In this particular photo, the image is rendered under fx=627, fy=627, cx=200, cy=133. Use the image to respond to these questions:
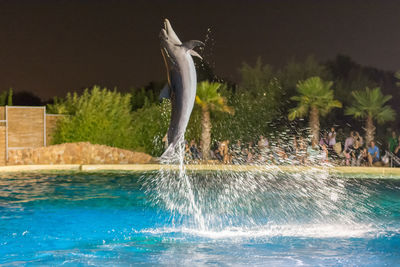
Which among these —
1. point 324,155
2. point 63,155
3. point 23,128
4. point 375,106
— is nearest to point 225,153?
point 324,155

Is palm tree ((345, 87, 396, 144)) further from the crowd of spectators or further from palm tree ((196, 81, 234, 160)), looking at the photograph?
palm tree ((196, 81, 234, 160))

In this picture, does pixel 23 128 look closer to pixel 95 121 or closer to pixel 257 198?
pixel 95 121

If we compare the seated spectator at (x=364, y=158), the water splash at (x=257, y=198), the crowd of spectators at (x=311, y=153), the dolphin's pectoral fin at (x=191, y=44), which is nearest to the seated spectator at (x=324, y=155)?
the crowd of spectators at (x=311, y=153)

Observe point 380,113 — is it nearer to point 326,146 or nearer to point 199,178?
point 326,146

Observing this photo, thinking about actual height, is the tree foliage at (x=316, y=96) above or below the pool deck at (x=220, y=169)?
above

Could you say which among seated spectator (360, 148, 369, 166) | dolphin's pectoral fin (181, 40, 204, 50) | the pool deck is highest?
dolphin's pectoral fin (181, 40, 204, 50)

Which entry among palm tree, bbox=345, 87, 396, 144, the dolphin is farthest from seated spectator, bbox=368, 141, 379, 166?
the dolphin

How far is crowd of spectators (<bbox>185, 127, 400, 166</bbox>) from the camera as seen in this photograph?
2267 centimetres

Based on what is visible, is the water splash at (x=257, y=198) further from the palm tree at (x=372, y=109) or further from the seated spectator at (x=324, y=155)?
the palm tree at (x=372, y=109)

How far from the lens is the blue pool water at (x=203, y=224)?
9203mm

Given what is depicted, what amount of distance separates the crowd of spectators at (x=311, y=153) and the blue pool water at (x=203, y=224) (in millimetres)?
3519

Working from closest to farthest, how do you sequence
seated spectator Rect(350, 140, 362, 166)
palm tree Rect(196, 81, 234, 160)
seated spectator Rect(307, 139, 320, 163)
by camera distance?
seated spectator Rect(350, 140, 362, 166) → seated spectator Rect(307, 139, 320, 163) → palm tree Rect(196, 81, 234, 160)

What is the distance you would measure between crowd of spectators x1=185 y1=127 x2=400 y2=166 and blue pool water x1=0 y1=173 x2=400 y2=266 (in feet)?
11.5

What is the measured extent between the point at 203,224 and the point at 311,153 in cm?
1219
